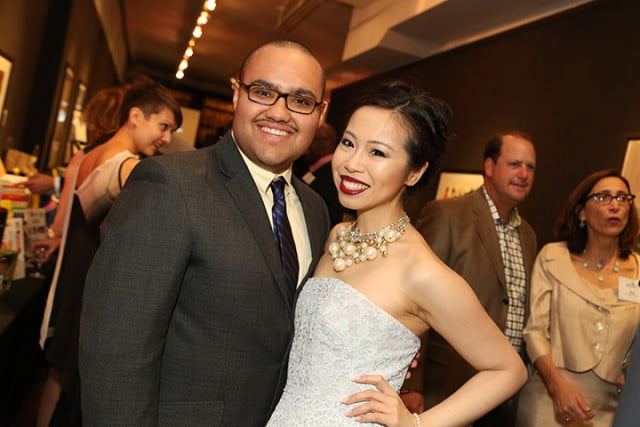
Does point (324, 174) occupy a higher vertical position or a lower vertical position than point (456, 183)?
lower

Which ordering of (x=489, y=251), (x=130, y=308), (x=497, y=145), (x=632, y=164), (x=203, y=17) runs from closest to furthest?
(x=130, y=308), (x=489, y=251), (x=497, y=145), (x=632, y=164), (x=203, y=17)

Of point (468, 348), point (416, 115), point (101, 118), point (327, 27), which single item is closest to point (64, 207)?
point (101, 118)

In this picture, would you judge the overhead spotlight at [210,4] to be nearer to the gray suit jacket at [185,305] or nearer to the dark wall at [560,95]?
the dark wall at [560,95]

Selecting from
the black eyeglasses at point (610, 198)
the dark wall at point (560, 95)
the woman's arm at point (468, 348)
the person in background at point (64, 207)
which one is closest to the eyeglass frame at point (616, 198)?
the black eyeglasses at point (610, 198)

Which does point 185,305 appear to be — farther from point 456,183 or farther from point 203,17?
point 203,17

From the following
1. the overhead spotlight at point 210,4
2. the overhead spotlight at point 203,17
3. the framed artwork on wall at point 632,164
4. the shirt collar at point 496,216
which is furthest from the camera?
the overhead spotlight at point 203,17

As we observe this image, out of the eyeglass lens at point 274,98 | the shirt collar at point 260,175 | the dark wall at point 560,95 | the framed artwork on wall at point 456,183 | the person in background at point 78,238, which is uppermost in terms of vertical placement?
the dark wall at point 560,95

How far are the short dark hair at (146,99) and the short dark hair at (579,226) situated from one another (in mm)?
2306

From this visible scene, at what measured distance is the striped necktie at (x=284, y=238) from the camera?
171 centimetres

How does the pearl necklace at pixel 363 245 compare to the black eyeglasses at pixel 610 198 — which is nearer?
the pearl necklace at pixel 363 245

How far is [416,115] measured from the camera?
5.98 ft

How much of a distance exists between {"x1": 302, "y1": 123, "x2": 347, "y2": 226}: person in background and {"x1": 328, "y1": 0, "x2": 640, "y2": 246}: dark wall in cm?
105

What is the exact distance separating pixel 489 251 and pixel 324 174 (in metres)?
1.52

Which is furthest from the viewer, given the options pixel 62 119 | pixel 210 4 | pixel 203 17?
pixel 203 17
